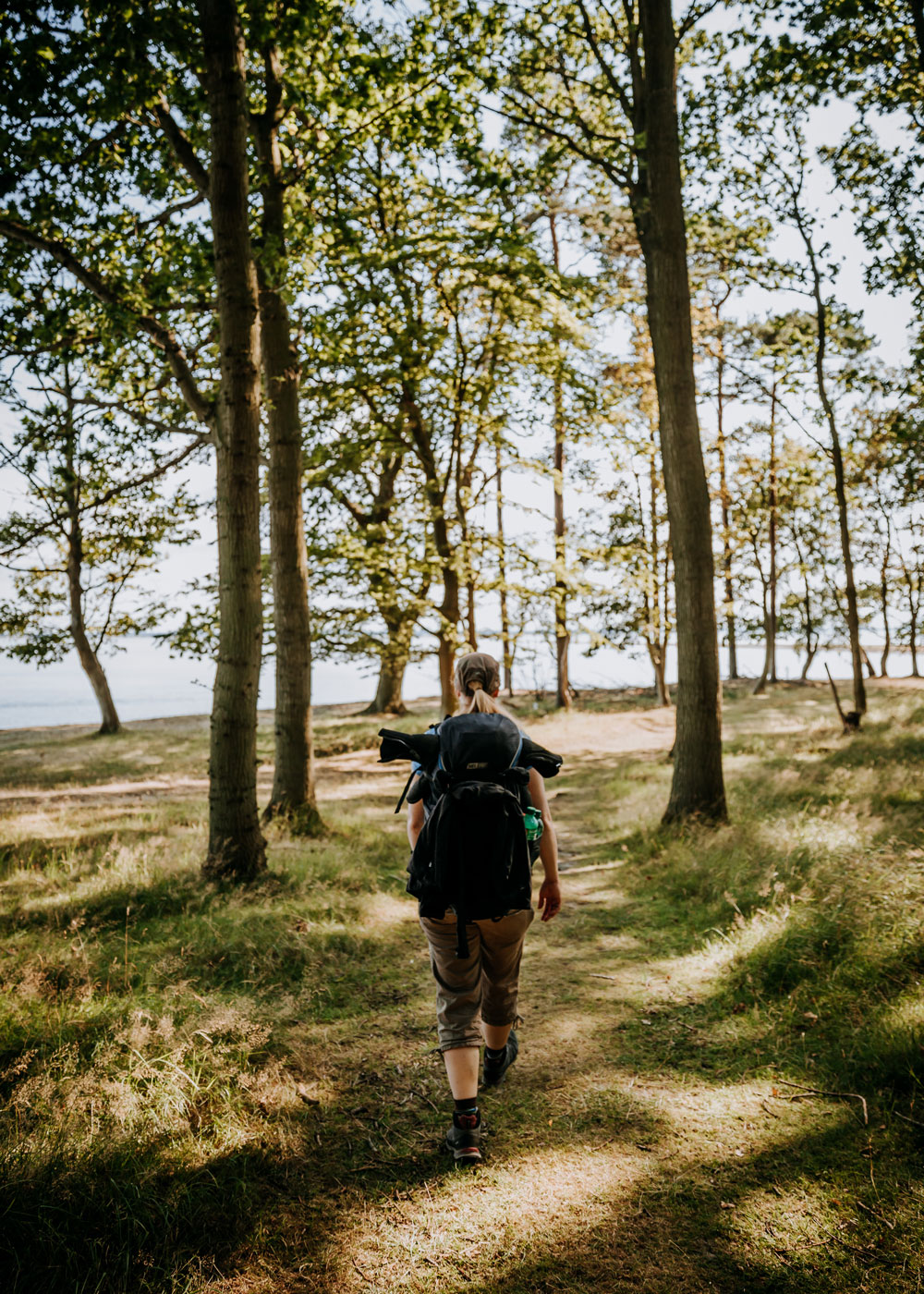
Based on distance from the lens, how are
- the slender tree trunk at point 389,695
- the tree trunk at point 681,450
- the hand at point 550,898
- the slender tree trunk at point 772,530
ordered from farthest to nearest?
the slender tree trunk at point 772,530, the slender tree trunk at point 389,695, the tree trunk at point 681,450, the hand at point 550,898

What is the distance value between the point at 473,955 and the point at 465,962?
0.05m

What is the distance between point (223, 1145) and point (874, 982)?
3630mm

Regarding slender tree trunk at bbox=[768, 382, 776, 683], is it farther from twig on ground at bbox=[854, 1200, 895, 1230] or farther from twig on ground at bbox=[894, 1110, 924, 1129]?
twig on ground at bbox=[854, 1200, 895, 1230]

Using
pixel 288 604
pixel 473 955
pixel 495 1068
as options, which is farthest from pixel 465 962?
pixel 288 604

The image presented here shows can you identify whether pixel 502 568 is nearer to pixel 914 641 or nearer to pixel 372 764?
pixel 372 764

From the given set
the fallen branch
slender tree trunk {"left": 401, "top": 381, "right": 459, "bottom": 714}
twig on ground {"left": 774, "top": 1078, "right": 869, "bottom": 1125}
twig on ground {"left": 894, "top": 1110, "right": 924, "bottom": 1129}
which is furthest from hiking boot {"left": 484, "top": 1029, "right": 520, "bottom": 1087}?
slender tree trunk {"left": 401, "top": 381, "right": 459, "bottom": 714}

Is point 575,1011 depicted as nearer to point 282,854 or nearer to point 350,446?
point 282,854

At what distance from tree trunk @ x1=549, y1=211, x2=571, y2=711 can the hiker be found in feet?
35.3

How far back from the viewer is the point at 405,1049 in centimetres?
425

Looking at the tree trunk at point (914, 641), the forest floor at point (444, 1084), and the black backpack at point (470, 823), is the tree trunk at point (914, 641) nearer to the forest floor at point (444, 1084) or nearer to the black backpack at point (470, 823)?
the forest floor at point (444, 1084)

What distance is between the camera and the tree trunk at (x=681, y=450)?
828 centimetres

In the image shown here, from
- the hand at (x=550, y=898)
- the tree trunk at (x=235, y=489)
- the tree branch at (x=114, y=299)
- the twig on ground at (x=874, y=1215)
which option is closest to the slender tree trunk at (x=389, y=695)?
the tree branch at (x=114, y=299)

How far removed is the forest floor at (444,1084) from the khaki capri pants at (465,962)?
558 mm

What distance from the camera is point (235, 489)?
6508 mm
